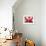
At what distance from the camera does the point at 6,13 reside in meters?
3.43

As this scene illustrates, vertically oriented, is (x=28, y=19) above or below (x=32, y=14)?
below

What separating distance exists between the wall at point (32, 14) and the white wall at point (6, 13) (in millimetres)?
677

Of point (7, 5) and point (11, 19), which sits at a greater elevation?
point (7, 5)

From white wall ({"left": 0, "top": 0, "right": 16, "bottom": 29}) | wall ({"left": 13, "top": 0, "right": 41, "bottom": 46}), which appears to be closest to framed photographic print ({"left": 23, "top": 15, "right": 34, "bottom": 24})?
wall ({"left": 13, "top": 0, "right": 41, "bottom": 46})

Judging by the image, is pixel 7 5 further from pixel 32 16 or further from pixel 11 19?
pixel 32 16

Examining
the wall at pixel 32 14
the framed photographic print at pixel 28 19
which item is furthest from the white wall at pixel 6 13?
the framed photographic print at pixel 28 19

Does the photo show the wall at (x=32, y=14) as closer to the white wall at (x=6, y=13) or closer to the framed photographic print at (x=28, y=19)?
the framed photographic print at (x=28, y=19)

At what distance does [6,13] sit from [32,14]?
111 centimetres

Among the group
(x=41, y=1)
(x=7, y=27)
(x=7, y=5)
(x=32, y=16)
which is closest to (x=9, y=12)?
(x=7, y=5)

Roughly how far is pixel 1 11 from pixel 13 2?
45cm

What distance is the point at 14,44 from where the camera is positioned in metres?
2.80

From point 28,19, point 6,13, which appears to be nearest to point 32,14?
point 28,19

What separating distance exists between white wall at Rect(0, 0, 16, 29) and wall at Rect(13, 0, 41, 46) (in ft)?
2.22

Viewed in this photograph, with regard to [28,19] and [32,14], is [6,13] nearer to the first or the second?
[28,19]
